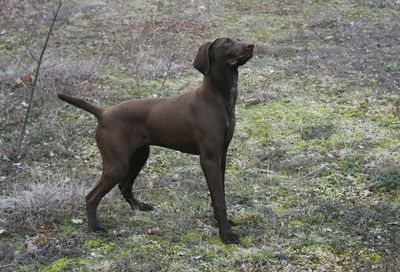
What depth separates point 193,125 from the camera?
5.12 m

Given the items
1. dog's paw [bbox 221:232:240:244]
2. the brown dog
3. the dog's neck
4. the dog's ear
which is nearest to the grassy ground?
dog's paw [bbox 221:232:240:244]

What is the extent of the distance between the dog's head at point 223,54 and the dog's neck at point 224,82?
0.05 m

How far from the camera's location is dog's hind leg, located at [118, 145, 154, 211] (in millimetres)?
5715

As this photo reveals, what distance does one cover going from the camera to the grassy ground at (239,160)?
4.98 metres

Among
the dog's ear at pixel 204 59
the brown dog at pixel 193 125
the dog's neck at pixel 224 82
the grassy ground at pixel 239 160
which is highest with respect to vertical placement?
the dog's ear at pixel 204 59

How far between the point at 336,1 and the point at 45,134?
10139 mm

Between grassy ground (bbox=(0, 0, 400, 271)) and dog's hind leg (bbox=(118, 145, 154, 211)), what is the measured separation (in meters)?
0.11

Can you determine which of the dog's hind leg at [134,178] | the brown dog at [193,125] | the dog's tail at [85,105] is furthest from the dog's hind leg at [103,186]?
A: the dog's tail at [85,105]

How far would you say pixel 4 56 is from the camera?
Result: 38.4 feet

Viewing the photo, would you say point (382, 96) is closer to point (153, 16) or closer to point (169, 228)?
point (169, 228)

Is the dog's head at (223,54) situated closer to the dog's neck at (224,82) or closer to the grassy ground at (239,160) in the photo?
the dog's neck at (224,82)

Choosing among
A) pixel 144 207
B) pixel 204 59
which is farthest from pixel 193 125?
pixel 144 207

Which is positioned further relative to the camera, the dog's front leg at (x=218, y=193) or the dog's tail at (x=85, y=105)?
the dog's tail at (x=85, y=105)

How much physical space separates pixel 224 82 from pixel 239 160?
7.51ft
